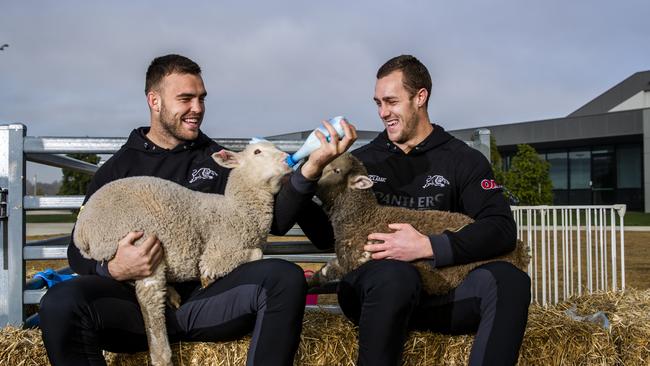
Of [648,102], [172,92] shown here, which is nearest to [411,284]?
[172,92]

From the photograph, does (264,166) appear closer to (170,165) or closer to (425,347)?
(170,165)

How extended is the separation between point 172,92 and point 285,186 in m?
0.82

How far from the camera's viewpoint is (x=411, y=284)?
8.14ft

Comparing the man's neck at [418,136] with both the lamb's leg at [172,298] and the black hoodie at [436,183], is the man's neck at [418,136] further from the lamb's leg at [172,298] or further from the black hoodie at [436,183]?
the lamb's leg at [172,298]

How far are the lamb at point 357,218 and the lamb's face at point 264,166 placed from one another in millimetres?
351

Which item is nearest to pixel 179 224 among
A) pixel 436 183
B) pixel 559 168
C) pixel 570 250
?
pixel 436 183

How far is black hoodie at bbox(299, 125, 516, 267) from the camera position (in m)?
3.03

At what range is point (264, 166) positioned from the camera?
274 centimetres

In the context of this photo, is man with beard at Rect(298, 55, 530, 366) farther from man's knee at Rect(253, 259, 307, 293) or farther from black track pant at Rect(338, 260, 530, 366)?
man's knee at Rect(253, 259, 307, 293)

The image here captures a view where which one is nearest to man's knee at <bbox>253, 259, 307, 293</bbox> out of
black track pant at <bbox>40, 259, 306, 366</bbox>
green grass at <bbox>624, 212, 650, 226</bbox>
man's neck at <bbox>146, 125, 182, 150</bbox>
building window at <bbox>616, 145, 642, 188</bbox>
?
black track pant at <bbox>40, 259, 306, 366</bbox>

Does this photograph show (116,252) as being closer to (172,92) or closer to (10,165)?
(172,92)

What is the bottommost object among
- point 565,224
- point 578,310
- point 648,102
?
point 578,310

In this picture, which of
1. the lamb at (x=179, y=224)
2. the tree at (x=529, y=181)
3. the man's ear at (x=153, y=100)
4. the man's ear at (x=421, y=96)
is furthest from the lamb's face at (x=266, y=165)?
the tree at (x=529, y=181)

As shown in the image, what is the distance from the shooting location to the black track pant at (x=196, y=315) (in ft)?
7.42
